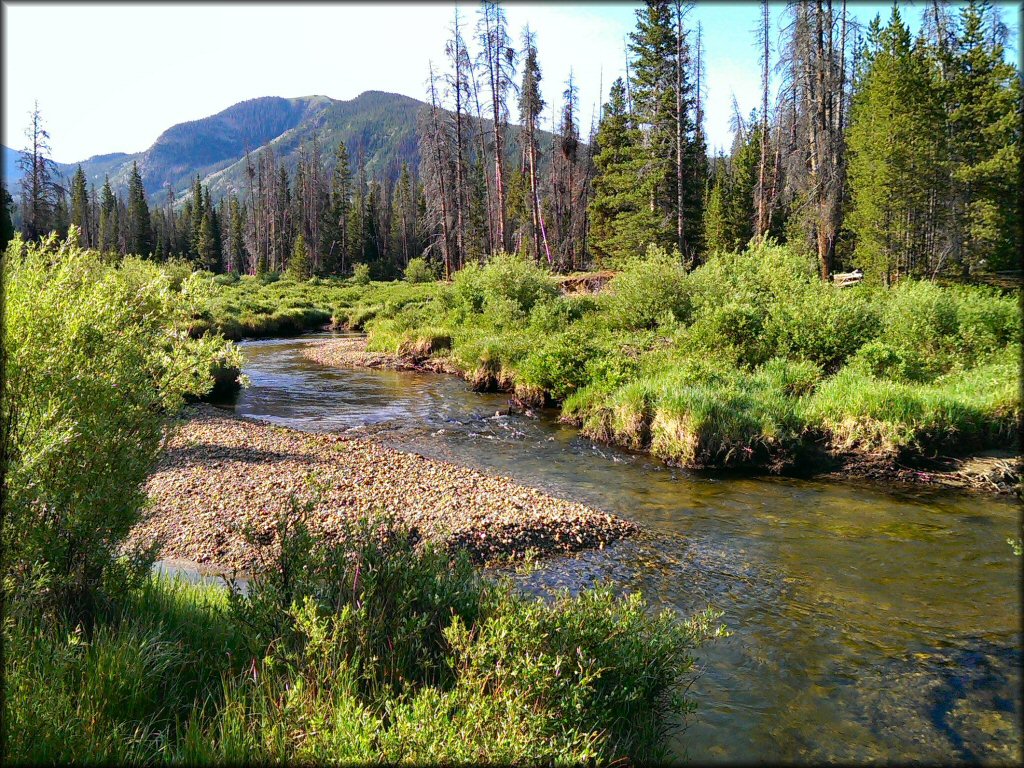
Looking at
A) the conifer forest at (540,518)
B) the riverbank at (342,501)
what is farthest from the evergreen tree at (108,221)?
the riverbank at (342,501)

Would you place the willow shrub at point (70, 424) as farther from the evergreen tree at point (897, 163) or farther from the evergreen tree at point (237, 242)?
the evergreen tree at point (237, 242)

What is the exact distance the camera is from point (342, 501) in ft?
27.0

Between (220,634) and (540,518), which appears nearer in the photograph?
(220,634)

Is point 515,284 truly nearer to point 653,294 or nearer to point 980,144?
point 653,294

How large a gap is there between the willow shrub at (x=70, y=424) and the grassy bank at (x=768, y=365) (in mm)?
8924

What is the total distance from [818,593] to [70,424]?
6820mm

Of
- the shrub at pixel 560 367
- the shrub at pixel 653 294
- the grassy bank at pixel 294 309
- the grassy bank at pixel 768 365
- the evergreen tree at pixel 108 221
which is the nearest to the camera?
the grassy bank at pixel 768 365

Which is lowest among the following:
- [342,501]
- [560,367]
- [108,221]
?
[342,501]

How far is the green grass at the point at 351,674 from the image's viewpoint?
2.91 metres

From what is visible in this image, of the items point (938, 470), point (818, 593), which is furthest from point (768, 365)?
point (818, 593)

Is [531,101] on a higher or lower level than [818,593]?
higher

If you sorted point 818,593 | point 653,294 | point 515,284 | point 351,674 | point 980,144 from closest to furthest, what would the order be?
point 351,674, point 818,593, point 653,294, point 515,284, point 980,144

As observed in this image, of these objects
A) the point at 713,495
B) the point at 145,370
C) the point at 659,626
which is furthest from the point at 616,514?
the point at 145,370

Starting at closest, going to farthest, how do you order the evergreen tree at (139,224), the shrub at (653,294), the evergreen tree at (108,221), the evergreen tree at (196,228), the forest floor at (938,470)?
the forest floor at (938,470) → the shrub at (653,294) → the evergreen tree at (139,224) → the evergreen tree at (108,221) → the evergreen tree at (196,228)
